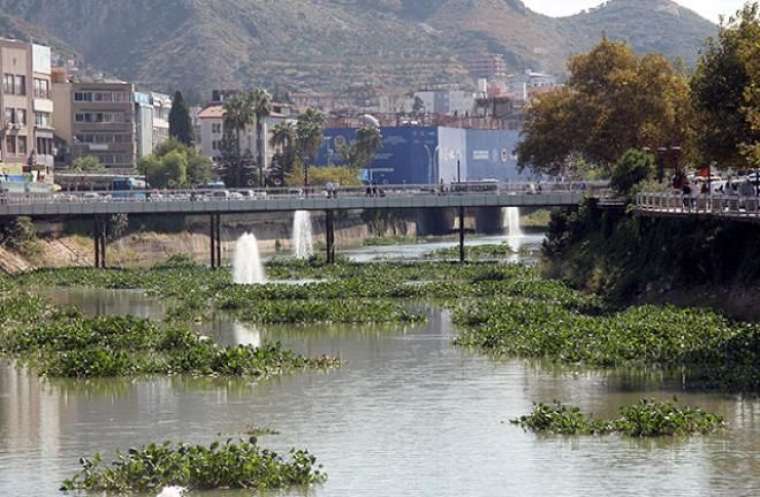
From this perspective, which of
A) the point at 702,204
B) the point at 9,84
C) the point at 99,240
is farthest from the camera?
the point at 9,84

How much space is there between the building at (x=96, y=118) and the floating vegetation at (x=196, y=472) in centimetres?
15022

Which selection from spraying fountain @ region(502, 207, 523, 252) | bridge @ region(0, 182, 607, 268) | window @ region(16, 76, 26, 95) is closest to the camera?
bridge @ region(0, 182, 607, 268)

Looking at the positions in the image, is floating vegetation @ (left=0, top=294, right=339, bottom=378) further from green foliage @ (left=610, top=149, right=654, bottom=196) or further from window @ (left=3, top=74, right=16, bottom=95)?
window @ (left=3, top=74, right=16, bottom=95)

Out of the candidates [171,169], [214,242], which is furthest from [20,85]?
[214,242]

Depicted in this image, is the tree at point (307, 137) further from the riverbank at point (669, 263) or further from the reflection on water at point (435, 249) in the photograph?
the riverbank at point (669, 263)

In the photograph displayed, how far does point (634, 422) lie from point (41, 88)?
127 meters

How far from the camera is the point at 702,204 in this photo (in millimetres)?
77375

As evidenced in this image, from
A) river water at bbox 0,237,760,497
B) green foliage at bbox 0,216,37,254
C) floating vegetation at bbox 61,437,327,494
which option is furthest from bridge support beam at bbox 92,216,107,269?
floating vegetation at bbox 61,437,327,494

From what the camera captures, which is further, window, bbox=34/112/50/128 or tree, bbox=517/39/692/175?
window, bbox=34/112/50/128

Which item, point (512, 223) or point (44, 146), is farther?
point (512, 223)

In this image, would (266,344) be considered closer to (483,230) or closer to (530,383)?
(530,383)

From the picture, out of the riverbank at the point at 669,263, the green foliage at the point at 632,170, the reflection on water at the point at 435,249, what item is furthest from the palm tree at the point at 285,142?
the riverbank at the point at 669,263

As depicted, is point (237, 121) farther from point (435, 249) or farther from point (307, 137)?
point (435, 249)

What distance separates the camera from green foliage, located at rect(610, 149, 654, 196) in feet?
321
